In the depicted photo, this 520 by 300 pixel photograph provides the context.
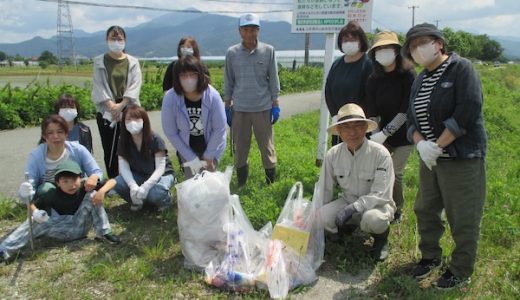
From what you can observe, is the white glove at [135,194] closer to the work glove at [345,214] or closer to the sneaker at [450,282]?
the work glove at [345,214]

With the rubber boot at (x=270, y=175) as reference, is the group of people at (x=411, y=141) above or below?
above

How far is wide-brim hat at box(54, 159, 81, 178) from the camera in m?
3.68

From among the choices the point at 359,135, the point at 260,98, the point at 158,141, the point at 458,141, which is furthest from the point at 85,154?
the point at 458,141

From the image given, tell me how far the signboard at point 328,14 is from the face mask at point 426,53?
7.16ft

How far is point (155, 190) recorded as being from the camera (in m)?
4.20

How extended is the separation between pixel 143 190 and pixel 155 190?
183 mm

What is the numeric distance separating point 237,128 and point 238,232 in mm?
1748

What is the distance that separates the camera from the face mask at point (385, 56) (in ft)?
11.8

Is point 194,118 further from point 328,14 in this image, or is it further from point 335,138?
point 328,14

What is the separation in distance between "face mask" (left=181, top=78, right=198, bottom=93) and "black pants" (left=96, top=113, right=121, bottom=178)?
1.37 metres

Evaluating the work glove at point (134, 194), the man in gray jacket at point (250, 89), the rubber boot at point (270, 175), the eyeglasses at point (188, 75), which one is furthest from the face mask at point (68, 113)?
the rubber boot at point (270, 175)

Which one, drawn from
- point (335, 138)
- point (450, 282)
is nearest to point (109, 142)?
point (335, 138)

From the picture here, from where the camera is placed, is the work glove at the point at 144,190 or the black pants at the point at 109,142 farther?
the black pants at the point at 109,142

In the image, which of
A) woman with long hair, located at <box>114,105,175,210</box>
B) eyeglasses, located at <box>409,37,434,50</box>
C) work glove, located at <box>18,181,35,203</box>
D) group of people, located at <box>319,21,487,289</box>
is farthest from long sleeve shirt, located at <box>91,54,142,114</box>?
Answer: eyeglasses, located at <box>409,37,434,50</box>
